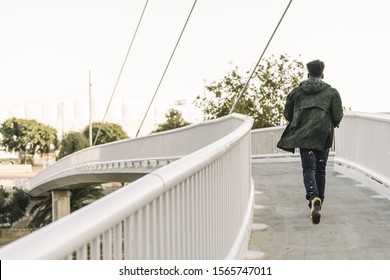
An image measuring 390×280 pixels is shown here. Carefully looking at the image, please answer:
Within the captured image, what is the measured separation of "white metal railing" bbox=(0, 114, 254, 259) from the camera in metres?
1.75

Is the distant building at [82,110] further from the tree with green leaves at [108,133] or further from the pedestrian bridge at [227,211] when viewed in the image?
the pedestrian bridge at [227,211]

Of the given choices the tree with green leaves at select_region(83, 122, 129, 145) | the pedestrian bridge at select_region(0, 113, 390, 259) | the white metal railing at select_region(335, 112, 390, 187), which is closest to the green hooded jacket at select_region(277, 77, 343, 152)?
the pedestrian bridge at select_region(0, 113, 390, 259)

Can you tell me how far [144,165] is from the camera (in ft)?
73.6

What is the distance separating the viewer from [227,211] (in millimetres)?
5395

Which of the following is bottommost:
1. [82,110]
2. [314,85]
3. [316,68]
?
[82,110]

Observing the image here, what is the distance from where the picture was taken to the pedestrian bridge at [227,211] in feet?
6.57

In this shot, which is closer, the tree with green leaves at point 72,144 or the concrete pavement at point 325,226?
the concrete pavement at point 325,226

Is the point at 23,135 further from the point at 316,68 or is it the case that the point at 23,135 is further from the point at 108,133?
the point at 316,68

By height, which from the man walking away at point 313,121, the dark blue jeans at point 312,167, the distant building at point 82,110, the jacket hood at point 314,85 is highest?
the jacket hood at point 314,85

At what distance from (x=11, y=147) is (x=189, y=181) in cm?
10819

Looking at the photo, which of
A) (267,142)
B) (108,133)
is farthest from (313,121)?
(108,133)

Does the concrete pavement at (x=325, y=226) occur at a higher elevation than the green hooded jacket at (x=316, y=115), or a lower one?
lower

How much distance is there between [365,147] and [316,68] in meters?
3.96

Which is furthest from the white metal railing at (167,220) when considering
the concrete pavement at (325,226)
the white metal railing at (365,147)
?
the white metal railing at (365,147)
